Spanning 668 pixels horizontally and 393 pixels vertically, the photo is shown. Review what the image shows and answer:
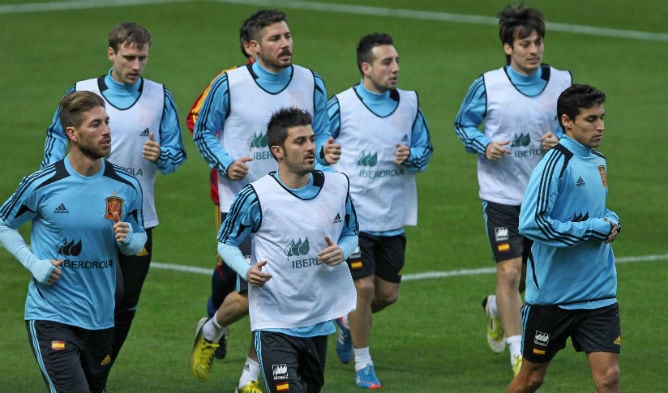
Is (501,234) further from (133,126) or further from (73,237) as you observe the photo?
(73,237)

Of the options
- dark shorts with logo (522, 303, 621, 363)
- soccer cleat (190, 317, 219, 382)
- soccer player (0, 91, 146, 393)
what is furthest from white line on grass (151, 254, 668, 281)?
soccer player (0, 91, 146, 393)

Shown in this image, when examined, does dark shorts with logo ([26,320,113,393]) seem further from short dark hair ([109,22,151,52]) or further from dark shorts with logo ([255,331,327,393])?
short dark hair ([109,22,151,52])

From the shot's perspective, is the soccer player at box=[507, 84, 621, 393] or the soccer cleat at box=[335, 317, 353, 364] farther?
the soccer cleat at box=[335, 317, 353, 364]

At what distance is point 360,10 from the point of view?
3103 centimetres

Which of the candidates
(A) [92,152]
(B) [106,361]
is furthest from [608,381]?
(A) [92,152]

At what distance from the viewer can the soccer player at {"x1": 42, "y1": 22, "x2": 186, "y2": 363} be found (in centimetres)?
1204

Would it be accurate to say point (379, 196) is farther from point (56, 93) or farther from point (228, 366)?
point (56, 93)

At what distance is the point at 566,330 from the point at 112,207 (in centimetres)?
307

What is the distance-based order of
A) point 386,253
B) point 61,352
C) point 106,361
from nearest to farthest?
point 61,352
point 106,361
point 386,253

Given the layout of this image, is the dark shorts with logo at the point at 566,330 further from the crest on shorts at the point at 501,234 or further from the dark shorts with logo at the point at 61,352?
the dark shorts with logo at the point at 61,352

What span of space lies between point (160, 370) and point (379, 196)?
7.43ft

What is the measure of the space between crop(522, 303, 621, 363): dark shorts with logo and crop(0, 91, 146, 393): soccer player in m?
2.64

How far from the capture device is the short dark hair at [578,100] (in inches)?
405

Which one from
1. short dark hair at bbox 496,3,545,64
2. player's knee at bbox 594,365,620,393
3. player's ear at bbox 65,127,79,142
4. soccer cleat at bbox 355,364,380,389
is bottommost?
soccer cleat at bbox 355,364,380,389
